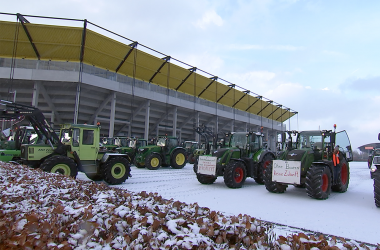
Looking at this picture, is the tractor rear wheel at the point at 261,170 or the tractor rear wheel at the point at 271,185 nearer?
the tractor rear wheel at the point at 271,185

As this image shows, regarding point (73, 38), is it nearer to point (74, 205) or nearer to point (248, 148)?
point (248, 148)

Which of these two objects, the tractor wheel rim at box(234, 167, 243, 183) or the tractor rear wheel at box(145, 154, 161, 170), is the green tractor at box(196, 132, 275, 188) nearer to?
the tractor wheel rim at box(234, 167, 243, 183)

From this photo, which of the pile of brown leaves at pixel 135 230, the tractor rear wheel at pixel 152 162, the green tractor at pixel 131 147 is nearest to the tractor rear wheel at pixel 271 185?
the pile of brown leaves at pixel 135 230

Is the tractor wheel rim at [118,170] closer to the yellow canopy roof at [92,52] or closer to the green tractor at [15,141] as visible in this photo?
the green tractor at [15,141]

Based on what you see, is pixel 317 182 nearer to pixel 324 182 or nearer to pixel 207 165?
pixel 324 182

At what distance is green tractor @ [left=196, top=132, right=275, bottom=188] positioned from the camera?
7.73 meters

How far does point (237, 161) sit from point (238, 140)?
125 centimetres

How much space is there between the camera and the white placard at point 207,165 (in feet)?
25.6

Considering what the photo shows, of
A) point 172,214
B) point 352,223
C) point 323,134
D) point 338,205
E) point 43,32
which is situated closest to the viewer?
point 172,214

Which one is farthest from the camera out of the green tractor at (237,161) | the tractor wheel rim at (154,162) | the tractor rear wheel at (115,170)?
the tractor wheel rim at (154,162)

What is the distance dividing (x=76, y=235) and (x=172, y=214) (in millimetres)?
928

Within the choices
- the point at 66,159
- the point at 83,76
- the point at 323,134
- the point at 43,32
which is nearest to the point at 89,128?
the point at 66,159

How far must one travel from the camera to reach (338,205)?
5.63m

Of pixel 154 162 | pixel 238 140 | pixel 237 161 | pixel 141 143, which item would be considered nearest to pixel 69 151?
pixel 237 161
